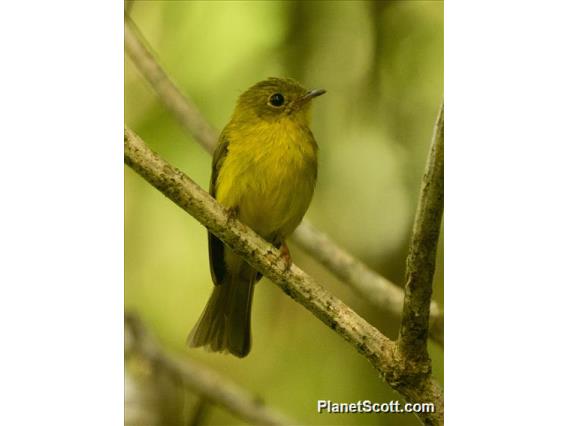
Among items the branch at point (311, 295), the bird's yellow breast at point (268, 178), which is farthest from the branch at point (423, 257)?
the bird's yellow breast at point (268, 178)

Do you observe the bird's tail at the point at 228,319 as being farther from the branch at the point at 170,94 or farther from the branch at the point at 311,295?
the branch at the point at 170,94

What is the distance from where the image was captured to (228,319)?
362 centimetres

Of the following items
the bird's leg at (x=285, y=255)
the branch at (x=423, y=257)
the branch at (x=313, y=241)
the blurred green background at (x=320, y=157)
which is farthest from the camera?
the branch at (x=313, y=241)

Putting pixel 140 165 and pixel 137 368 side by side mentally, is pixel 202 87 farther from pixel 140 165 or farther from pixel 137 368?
pixel 137 368

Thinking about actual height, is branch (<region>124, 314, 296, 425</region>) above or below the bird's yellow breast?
below

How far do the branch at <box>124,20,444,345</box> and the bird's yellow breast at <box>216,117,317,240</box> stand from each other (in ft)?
0.53

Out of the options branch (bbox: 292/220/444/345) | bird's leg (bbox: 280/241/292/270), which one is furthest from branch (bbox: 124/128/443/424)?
branch (bbox: 292/220/444/345)

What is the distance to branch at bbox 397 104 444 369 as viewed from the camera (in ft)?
9.46

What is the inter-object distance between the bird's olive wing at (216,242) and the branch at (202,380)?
38 cm

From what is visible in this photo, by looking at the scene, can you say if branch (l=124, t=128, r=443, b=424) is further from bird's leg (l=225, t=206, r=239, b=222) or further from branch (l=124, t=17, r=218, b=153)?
branch (l=124, t=17, r=218, b=153)

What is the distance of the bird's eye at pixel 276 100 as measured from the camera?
3.83 metres

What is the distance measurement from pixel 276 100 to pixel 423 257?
1.20 meters

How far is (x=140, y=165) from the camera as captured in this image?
10.4 ft
